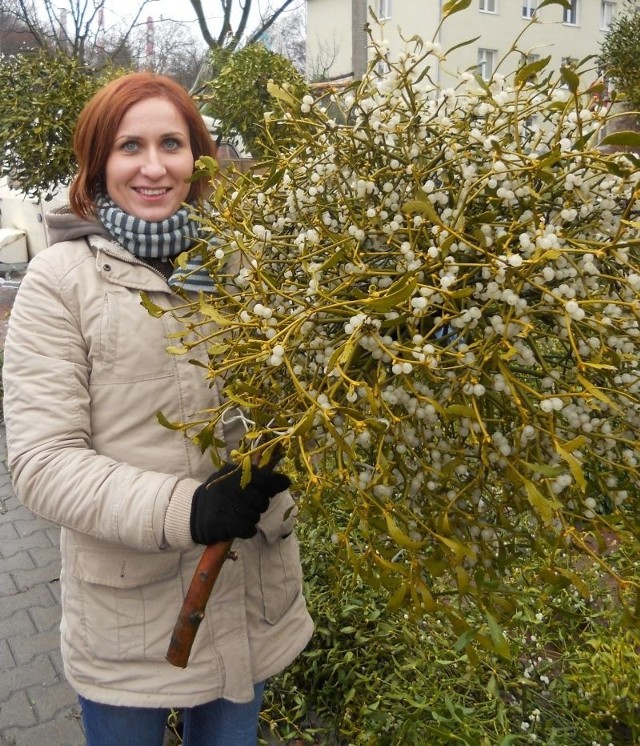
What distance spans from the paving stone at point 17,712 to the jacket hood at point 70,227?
6.46 ft

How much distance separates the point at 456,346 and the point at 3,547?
3.84 m

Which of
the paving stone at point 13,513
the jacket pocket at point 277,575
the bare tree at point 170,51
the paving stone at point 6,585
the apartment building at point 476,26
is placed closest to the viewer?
the jacket pocket at point 277,575

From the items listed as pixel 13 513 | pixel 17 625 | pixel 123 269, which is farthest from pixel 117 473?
pixel 13 513

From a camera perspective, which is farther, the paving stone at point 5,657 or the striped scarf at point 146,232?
the paving stone at point 5,657

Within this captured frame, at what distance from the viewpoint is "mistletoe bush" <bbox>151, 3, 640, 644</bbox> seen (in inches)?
39.8

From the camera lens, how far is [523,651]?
2.56m

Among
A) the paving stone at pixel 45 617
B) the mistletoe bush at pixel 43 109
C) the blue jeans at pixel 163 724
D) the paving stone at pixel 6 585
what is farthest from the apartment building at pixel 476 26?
the blue jeans at pixel 163 724

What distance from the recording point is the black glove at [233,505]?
139cm

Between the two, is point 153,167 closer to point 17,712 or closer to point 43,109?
point 17,712

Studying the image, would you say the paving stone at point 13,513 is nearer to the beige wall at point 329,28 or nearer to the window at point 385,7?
the window at point 385,7

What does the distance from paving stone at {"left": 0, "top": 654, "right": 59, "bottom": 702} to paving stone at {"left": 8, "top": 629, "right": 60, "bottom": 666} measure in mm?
47

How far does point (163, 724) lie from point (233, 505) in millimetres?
711

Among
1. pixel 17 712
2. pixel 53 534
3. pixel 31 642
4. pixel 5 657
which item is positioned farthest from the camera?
pixel 53 534

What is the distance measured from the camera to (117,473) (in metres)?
1.49
